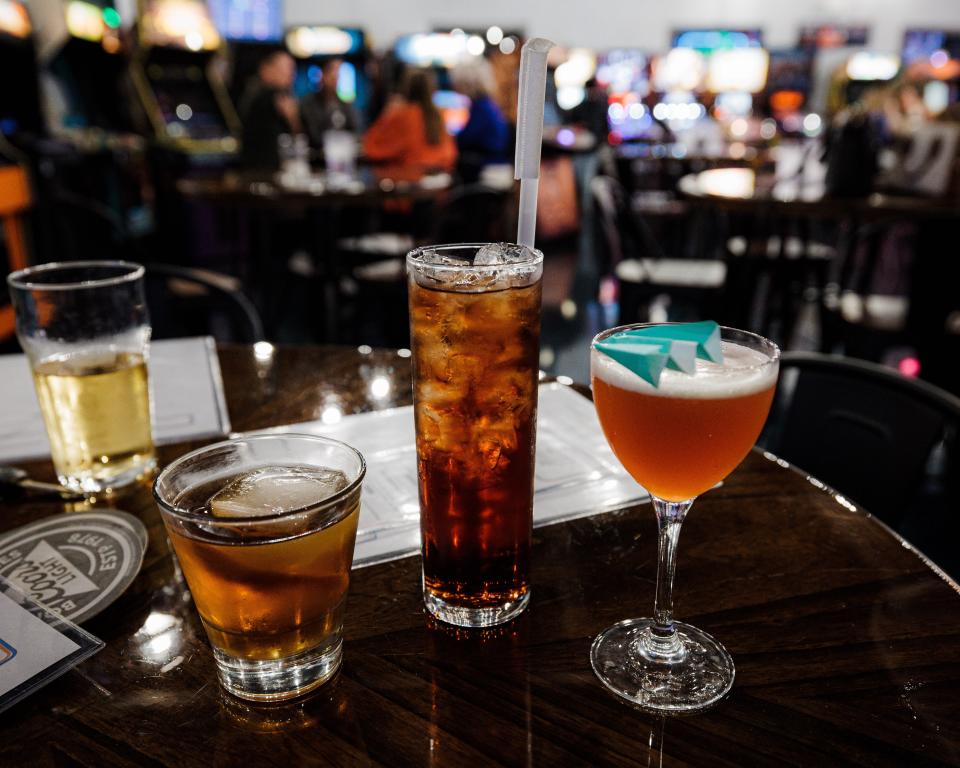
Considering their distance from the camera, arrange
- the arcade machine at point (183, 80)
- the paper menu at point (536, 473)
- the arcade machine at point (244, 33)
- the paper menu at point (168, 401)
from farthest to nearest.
→ 1. the arcade machine at point (244, 33)
2. the arcade machine at point (183, 80)
3. the paper menu at point (168, 401)
4. the paper menu at point (536, 473)

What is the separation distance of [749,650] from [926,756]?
14cm

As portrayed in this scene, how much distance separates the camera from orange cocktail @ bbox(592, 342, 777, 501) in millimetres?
592

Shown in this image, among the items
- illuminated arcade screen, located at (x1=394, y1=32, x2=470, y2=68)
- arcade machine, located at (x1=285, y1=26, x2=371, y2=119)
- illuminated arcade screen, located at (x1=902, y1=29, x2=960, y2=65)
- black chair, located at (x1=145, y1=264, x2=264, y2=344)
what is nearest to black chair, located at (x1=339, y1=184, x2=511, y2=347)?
black chair, located at (x1=145, y1=264, x2=264, y2=344)

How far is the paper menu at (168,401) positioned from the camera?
1.02 m

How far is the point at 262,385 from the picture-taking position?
1.21 m

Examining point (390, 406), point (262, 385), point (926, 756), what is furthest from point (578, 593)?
point (262, 385)

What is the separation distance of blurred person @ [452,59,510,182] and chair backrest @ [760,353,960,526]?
17.9 feet

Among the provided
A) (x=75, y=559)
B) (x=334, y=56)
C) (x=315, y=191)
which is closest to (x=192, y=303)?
(x=315, y=191)

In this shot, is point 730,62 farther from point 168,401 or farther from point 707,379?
point 707,379

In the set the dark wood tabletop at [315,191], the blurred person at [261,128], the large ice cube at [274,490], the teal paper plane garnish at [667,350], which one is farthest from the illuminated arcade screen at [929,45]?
the large ice cube at [274,490]

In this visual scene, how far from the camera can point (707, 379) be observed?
590 mm

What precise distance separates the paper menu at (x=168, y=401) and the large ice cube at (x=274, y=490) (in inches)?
15.7

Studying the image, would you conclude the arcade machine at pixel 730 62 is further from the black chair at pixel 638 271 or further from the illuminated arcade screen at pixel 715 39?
the black chair at pixel 638 271

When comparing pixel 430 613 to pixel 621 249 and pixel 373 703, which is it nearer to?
pixel 373 703
